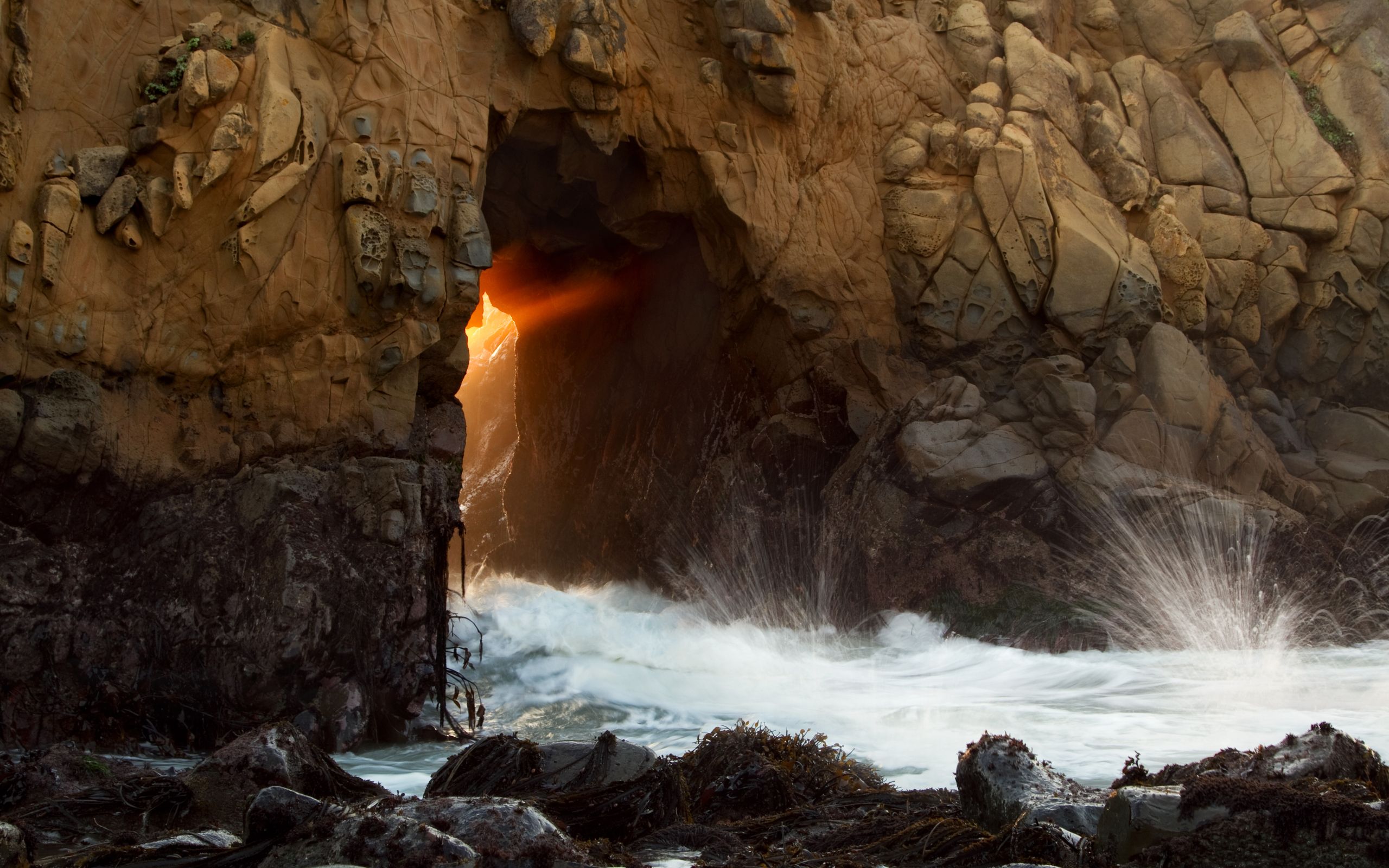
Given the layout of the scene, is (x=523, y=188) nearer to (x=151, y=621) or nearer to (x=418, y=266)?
(x=418, y=266)

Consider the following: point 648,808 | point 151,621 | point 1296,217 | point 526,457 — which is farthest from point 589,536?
point 648,808

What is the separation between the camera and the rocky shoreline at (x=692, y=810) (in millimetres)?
3852

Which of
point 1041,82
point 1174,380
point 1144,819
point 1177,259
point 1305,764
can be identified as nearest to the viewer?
point 1144,819

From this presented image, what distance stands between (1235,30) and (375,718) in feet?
36.7

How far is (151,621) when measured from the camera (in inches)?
300

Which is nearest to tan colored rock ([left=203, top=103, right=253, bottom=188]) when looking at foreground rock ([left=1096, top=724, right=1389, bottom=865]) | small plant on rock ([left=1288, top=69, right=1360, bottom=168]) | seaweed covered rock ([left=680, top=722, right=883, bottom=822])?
seaweed covered rock ([left=680, top=722, right=883, bottom=822])

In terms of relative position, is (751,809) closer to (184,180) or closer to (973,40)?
(184,180)

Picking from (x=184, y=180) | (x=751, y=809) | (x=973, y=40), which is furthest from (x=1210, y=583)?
(x=184, y=180)

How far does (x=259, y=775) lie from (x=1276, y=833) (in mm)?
3790

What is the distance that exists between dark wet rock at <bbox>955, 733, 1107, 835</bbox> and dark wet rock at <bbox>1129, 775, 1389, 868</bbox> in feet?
1.79

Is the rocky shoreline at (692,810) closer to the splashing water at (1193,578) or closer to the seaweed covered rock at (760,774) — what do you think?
the seaweed covered rock at (760,774)

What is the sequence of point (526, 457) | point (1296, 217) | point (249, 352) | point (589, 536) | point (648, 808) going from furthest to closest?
point (526, 457) → point (589, 536) → point (1296, 217) → point (249, 352) → point (648, 808)

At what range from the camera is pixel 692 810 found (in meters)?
5.34

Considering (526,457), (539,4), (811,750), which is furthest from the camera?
(526,457)
